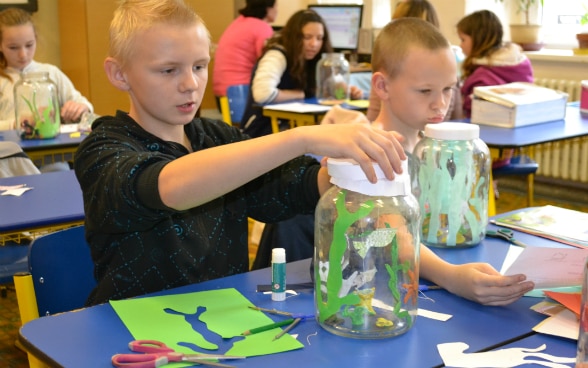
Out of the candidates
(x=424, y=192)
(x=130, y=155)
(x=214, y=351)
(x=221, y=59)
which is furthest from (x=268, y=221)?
(x=221, y=59)

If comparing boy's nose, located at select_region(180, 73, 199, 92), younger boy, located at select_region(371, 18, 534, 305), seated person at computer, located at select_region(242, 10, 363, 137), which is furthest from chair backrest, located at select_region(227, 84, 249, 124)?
boy's nose, located at select_region(180, 73, 199, 92)

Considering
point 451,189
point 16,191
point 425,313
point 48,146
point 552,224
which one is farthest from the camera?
point 48,146

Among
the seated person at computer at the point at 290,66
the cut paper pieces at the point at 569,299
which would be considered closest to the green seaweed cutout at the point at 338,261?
the cut paper pieces at the point at 569,299

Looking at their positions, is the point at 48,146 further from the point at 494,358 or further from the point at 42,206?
the point at 494,358

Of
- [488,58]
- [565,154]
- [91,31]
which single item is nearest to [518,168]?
[488,58]

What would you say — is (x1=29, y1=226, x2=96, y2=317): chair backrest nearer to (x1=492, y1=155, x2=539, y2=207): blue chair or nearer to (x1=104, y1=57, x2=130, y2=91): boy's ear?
(x1=104, y1=57, x2=130, y2=91): boy's ear

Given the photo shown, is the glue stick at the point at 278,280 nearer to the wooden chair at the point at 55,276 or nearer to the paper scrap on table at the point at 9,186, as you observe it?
the wooden chair at the point at 55,276

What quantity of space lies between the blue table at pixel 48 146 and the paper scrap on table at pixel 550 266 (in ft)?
7.36

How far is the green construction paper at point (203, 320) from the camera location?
1.11m

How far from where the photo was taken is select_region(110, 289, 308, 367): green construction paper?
1105 millimetres

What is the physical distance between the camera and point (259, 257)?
6.17 feet

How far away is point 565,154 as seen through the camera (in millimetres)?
4828

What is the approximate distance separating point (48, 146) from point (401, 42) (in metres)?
1.75

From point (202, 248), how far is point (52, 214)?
2.22ft
